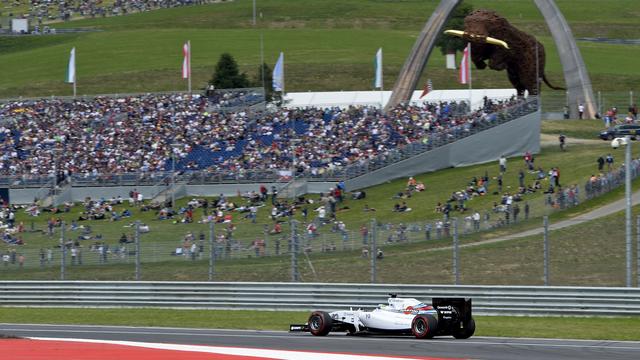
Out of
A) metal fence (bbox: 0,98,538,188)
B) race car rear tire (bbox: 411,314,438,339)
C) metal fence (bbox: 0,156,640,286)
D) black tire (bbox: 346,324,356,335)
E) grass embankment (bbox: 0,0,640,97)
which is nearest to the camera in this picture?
race car rear tire (bbox: 411,314,438,339)

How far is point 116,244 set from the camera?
101 feet

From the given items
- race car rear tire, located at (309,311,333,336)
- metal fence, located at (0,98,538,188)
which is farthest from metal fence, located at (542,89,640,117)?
race car rear tire, located at (309,311,333,336)

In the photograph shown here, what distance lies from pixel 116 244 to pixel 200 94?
31.2 meters

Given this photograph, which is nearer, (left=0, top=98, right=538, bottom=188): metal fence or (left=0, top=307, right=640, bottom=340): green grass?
(left=0, top=307, right=640, bottom=340): green grass

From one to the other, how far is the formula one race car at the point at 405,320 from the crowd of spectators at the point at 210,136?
25696 mm

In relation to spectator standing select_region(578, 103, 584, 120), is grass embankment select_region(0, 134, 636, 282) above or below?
below

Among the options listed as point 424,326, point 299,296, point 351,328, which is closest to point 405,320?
point 424,326

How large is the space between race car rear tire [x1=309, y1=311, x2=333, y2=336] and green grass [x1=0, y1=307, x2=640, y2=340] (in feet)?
6.01

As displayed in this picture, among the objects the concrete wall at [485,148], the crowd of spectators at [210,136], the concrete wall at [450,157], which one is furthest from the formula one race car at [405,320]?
the concrete wall at [485,148]

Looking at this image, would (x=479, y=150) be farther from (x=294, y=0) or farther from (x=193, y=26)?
(x=294, y=0)

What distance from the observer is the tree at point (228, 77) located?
69.7 meters

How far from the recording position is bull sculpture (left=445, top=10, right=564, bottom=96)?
191ft

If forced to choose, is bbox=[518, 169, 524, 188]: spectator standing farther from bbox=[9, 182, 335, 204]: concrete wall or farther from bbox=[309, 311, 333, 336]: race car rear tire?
bbox=[309, 311, 333, 336]: race car rear tire

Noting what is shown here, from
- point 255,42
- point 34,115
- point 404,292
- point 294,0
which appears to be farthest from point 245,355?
point 294,0
